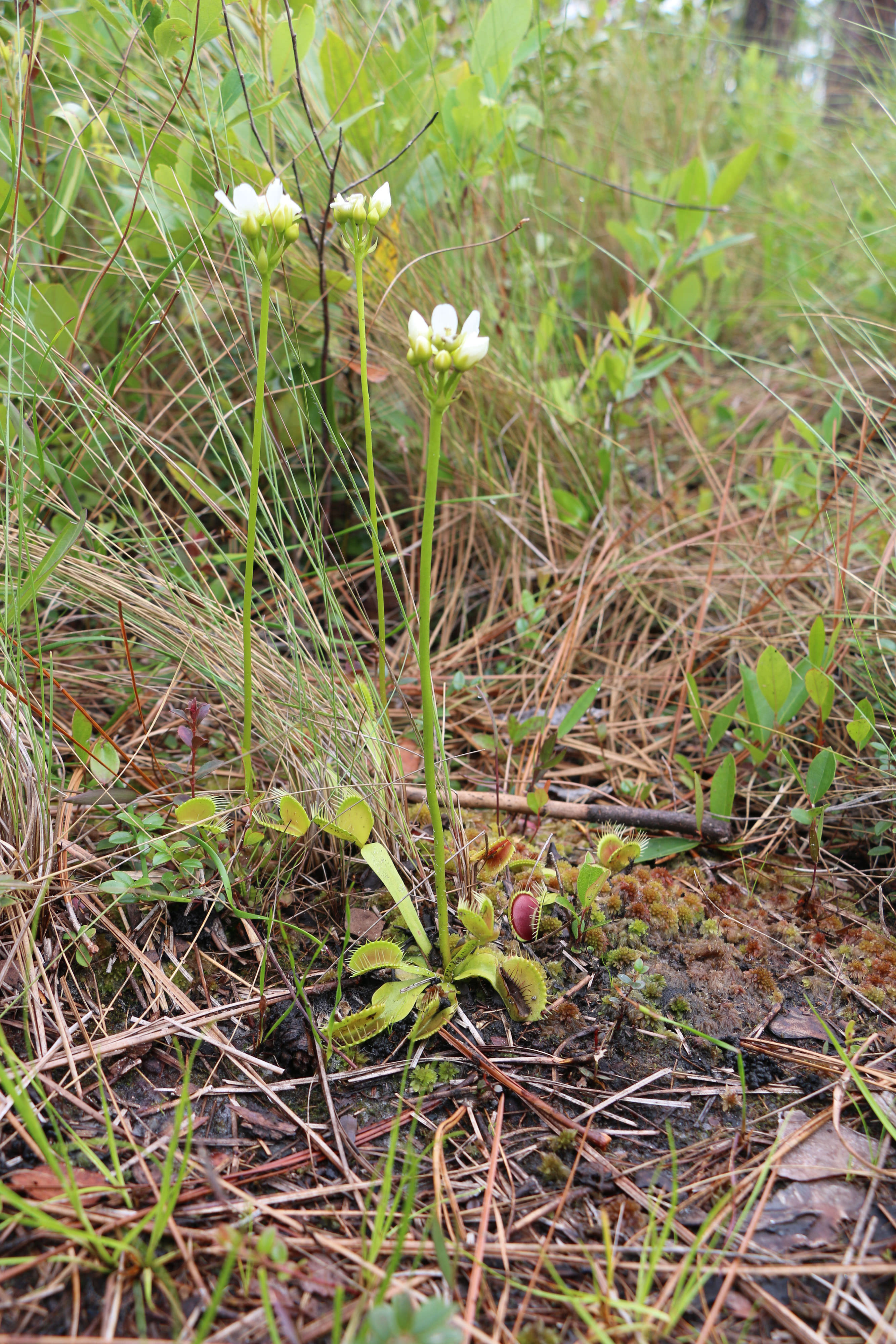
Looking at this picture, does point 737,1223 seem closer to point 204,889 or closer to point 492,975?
point 492,975

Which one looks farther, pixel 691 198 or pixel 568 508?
pixel 691 198

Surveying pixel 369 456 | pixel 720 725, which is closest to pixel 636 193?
pixel 720 725

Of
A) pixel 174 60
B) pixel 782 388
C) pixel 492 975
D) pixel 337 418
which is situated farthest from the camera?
A: pixel 782 388

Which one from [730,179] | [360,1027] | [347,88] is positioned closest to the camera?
[360,1027]

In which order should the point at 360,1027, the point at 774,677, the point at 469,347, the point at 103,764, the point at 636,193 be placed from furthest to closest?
the point at 636,193 → the point at 774,677 → the point at 103,764 → the point at 360,1027 → the point at 469,347

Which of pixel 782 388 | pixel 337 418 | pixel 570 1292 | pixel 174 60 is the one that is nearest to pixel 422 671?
pixel 570 1292

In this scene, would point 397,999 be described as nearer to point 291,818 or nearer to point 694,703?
point 291,818
